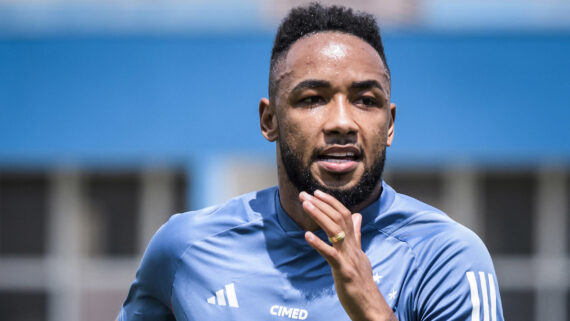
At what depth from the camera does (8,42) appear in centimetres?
855

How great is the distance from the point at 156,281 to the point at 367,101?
A: 100 centimetres

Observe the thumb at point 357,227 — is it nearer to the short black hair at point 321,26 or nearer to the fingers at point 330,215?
the fingers at point 330,215

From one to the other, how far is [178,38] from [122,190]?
178cm

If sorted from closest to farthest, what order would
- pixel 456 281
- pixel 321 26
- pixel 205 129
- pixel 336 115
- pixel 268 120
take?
1. pixel 456 281
2. pixel 336 115
3. pixel 321 26
4. pixel 268 120
5. pixel 205 129

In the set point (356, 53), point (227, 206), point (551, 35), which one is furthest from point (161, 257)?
point (551, 35)

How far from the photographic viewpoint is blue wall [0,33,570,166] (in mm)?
8141

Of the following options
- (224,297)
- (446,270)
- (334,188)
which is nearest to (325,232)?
(334,188)

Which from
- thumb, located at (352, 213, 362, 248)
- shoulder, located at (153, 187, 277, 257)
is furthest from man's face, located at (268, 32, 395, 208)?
shoulder, located at (153, 187, 277, 257)

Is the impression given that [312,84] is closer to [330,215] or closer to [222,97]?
[330,215]

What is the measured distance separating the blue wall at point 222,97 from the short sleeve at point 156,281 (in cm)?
523

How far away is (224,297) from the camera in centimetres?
262

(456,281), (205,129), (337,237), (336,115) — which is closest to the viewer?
(337,237)

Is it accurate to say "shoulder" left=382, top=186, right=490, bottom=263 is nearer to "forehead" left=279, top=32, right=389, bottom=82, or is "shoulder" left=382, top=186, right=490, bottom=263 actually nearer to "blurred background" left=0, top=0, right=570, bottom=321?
"forehead" left=279, top=32, right=389, bottom=82

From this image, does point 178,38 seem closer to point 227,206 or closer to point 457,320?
point 227,206
